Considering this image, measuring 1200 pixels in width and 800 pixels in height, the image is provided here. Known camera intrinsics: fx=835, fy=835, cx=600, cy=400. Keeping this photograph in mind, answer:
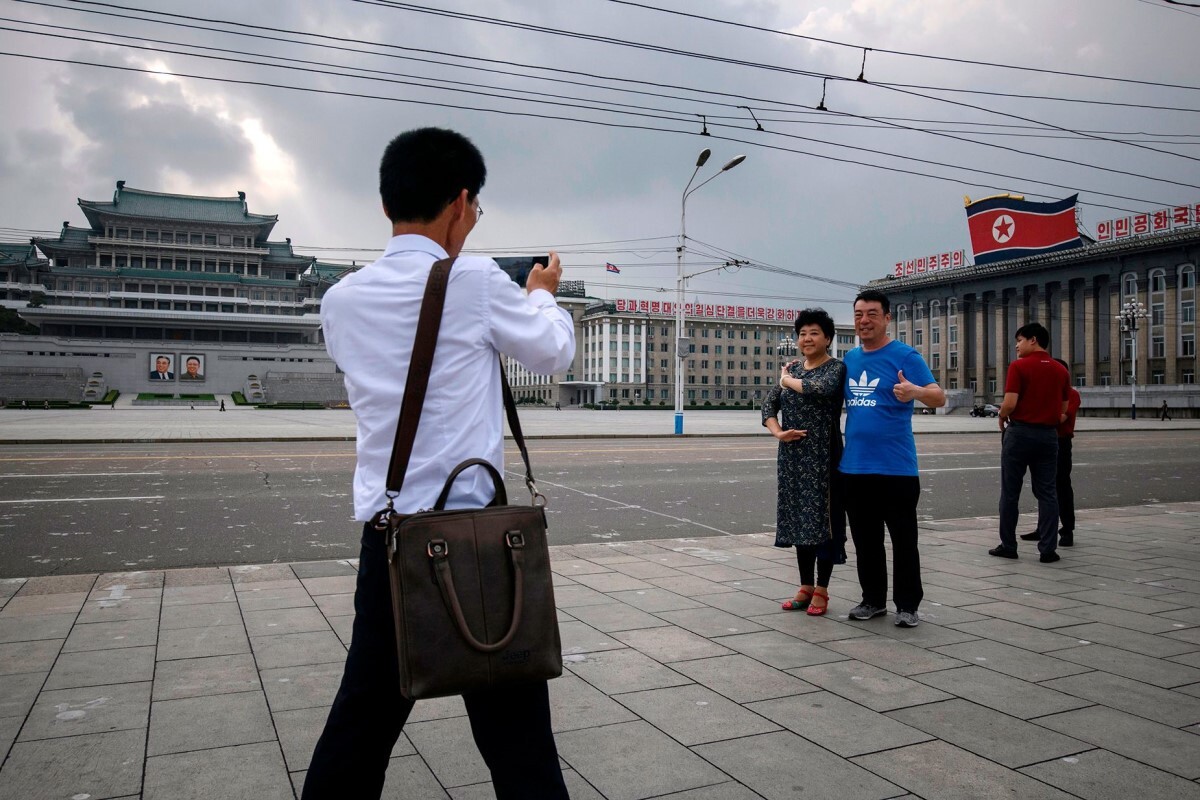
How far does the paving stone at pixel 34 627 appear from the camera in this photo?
168 inches

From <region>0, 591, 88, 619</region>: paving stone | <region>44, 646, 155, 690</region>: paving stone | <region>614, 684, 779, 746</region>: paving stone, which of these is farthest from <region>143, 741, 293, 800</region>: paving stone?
<region>0, 591, 88, 619</region>: paving stone

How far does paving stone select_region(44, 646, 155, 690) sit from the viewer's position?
362 cm

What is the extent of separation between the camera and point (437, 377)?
5.82 ft

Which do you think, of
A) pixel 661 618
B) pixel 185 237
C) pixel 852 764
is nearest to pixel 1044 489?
pixel 661 618

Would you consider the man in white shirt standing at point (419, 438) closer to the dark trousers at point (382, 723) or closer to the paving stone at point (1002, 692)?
the dark trousers at point (382, 723)

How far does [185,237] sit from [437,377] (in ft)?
271

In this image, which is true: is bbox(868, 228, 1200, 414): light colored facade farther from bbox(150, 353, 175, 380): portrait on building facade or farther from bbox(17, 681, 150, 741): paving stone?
bbox(150, 353, 175, 380): portrait on building facade

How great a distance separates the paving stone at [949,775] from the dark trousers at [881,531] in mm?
1707

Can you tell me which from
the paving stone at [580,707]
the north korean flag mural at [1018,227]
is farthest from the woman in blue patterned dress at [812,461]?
the north korean flag mural at [1018,227]

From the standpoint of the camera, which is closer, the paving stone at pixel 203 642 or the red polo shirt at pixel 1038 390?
the paving stone at pixel 203 642

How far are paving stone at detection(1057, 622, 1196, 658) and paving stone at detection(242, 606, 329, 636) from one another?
4073mm

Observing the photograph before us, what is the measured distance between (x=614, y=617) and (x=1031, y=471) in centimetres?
404

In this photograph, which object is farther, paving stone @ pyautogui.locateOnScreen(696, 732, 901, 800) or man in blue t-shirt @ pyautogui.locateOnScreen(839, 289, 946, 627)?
man in blue t-shirt @ pyautogui.locateOnScreen(839, 289, 946, 627)

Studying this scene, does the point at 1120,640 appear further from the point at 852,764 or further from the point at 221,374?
the point at 221,374
